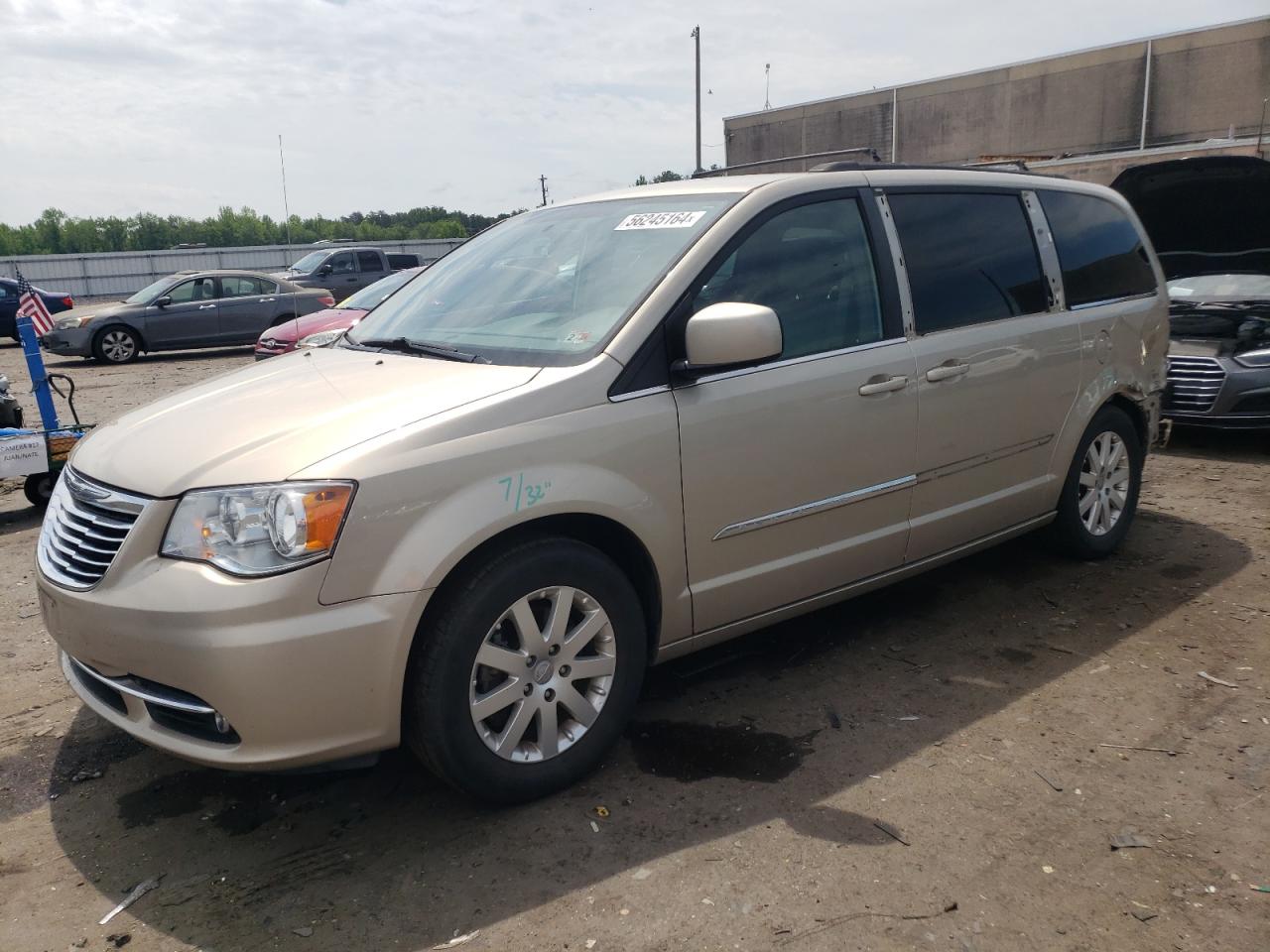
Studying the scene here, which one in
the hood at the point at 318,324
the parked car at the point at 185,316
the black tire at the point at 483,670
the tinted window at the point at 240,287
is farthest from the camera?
the tinted window at the point at 240,287

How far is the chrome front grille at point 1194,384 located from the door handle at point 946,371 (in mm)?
4610

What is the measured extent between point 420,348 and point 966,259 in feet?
7.40

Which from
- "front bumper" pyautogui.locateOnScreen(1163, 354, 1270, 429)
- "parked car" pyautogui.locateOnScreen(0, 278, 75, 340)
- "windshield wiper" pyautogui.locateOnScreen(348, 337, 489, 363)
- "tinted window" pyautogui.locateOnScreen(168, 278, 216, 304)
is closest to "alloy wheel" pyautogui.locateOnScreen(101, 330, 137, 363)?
"tinted window" pyautogui.locateOnScreen(168, 278, 216, 304)

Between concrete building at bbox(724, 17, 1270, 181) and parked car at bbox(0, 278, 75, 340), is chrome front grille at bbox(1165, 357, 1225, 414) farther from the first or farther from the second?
concrete building at bbox(724, 17, 1270, 181)

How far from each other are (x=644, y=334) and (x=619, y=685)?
1098 millimetres

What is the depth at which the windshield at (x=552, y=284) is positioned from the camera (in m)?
3.30

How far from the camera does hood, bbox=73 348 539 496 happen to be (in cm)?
272

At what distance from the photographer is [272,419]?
2.95 m

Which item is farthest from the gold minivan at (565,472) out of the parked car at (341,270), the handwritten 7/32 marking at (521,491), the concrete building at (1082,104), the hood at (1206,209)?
the concrete building at (1082,104)

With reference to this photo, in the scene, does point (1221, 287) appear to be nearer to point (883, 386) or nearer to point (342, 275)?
point (883, 386)

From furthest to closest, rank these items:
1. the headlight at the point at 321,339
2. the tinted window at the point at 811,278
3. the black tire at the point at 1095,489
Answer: the black tire at the point at 1095,489, the headlight at the point at 321,339, the tinted window at the point at 811,278

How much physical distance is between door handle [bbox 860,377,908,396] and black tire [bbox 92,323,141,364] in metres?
15.9

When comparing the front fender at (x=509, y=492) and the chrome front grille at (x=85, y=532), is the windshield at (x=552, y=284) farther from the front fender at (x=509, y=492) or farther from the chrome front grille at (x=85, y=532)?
the chrome front grille at (x=85, y=532)

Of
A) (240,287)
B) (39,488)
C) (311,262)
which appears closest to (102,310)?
(240,287)
